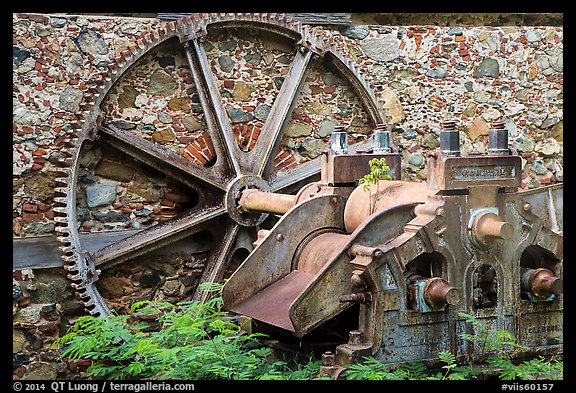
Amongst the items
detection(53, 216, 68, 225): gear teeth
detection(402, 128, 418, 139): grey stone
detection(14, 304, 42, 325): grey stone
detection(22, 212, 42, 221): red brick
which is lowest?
detection(14, 304, 42, 325): grey stone

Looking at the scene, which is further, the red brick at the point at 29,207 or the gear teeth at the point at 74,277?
the red brick at the point at 29,207

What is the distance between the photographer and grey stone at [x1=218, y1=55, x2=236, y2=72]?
7.82 metres

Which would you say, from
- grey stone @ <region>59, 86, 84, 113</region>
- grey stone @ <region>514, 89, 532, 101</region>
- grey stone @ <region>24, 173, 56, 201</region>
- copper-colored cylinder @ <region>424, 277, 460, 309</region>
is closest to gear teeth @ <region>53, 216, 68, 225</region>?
grey stone @ <region>24, 173, 56, 201</region>

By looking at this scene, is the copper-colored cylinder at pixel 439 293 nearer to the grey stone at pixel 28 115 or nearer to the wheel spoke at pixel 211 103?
the wheel spoke at pixel 211 103

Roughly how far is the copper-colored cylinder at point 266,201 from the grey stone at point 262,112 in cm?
84

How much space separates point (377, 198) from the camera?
5.86 meters

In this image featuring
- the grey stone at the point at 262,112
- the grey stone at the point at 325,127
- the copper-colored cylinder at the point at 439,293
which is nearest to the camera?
the copper-colored cylinder at the point at 439,293

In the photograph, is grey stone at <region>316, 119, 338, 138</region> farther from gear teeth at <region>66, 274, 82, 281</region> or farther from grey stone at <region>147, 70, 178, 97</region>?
gear teeth at <region>66, 274, 82, 281</region>

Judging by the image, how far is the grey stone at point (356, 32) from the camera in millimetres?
8323

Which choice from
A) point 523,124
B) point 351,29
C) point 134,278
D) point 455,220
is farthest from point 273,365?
point 523,124

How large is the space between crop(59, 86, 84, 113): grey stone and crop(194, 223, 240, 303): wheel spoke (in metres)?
1.55

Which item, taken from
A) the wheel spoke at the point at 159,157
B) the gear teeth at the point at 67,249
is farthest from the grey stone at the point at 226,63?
the gear teeth at the point at 67,249

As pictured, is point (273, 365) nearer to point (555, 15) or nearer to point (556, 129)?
point (556, 129)
